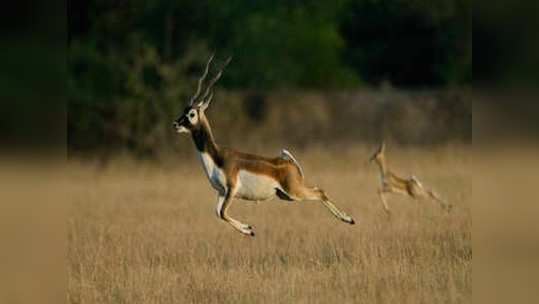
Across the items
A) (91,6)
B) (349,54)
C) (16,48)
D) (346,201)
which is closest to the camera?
(16,48)

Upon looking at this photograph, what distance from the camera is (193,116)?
1079 centimetres

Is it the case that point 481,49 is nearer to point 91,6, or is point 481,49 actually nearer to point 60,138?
point 60,138

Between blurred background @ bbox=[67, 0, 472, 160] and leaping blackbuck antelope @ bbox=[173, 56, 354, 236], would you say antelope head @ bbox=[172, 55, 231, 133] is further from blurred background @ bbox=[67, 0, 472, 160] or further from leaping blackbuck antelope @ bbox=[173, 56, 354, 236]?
blurred background @ bbox=[67, 0, 472, 160]

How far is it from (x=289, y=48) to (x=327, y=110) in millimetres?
4267

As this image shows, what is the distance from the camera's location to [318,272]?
1026 centimetres

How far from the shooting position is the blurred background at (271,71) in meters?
29.2

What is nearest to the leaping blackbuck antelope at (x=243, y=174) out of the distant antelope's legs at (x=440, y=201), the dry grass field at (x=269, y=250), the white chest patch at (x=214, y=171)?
the white chest patch at (x=214, y=171)

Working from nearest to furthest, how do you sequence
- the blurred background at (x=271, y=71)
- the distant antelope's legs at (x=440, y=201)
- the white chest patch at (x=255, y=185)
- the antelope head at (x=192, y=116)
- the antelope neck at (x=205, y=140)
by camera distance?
the antelope head at (x=192, y=116) → the antelope neck at (x=205, y=140) → the white chest patch at (x=255, y=185) → the distant antelope's legs at (x=440, y=201) → the blurred background at (x=271, y=71)

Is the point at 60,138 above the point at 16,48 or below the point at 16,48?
below

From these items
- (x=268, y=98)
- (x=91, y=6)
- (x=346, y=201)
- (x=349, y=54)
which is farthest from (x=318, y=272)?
(x=349, y=54)

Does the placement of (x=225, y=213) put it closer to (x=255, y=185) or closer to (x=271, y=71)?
(x=255, y=185)

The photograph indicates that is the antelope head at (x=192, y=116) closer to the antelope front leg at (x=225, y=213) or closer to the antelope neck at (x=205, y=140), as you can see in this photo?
the antelope neck at (x=205, y=140)

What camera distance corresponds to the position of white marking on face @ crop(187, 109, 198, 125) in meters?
10.8

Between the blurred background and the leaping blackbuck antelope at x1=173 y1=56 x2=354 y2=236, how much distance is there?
16708 mm
